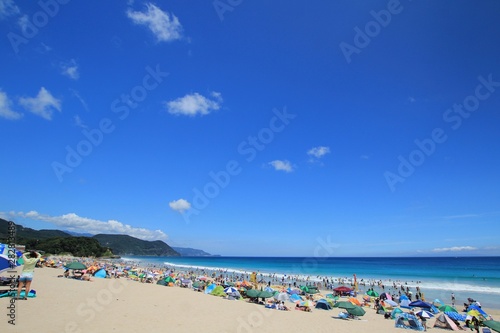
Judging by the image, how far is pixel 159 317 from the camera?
1220 centimetres

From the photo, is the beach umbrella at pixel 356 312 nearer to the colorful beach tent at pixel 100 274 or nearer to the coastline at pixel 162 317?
the coastline at pixel 162 317

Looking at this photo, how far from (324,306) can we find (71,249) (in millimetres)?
80415


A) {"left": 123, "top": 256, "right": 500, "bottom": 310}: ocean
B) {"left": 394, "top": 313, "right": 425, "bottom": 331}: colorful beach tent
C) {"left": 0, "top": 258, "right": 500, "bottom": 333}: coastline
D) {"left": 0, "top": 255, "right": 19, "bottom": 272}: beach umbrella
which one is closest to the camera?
{"left": 0, "top": 258, "right": 500, "bottom": 333}: coastline

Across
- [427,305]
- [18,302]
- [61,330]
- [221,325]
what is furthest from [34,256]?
[427,305]

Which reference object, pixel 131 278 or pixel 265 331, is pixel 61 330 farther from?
pixel 131 278

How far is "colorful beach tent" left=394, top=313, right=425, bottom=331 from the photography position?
14633 millimetres

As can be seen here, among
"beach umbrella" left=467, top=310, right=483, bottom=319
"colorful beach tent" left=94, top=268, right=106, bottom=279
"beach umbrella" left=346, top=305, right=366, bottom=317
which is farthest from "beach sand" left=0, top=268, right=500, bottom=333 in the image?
"colorful beach tent" left=94, top=268, right=106, bottom=279

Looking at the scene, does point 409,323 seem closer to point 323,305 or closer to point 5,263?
point 323,305

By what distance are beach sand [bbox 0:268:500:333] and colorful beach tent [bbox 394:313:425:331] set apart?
0.52m

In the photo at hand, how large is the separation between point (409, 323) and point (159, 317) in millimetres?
12317

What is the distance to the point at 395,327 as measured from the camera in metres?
15.0

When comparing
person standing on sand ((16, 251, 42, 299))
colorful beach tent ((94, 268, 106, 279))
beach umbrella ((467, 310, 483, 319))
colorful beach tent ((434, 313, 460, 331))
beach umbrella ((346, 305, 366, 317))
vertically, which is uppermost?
person standing on sand ((16, 251, 42, 299))

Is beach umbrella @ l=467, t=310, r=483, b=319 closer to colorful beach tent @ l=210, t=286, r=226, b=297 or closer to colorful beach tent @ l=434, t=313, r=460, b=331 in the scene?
colorful beach tent @ l=434, t=313, r=460, b=331

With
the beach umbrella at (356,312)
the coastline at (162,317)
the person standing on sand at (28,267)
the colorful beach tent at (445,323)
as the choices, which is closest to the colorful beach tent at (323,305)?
the coastline at (162,317)
